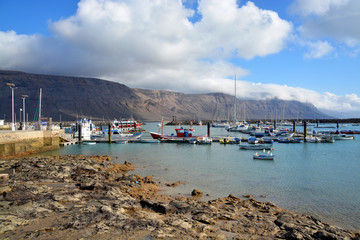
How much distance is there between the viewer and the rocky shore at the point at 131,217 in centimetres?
997

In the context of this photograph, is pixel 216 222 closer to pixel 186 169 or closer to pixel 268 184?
pixel 268 184

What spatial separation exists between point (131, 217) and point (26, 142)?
2807 centimetres

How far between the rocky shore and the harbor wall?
16394 millimetres

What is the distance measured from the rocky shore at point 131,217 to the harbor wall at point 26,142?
16.4 metres

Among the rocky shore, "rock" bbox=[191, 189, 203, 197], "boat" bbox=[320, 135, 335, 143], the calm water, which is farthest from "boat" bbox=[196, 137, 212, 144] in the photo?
the rocky shore

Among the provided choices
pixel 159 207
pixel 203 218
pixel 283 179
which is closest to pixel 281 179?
pixel 283 179

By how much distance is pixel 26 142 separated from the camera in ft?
110

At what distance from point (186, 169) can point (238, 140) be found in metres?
25.6

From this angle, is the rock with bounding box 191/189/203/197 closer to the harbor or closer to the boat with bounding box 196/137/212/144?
the harbor

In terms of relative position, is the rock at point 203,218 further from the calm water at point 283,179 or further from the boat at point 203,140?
the boat at point 203,140

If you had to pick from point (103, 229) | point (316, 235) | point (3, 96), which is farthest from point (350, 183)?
point (3, 96)

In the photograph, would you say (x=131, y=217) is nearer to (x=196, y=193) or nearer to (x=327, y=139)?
(x=196, y=193)

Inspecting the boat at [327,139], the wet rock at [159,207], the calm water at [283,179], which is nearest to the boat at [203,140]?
the calm water at [283,179]

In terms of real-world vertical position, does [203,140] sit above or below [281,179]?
above
